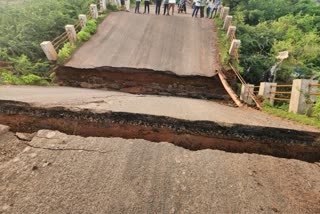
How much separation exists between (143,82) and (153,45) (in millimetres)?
2421

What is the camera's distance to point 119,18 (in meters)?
13.0

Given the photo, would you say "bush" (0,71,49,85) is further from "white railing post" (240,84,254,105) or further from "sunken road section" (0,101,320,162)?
"white railing post" (240,84,254,105)

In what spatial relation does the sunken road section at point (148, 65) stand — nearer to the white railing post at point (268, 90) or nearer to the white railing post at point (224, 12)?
the white railing post at point (268, 90)

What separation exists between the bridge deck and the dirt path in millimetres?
6259

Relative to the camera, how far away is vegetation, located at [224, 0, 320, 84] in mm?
11516

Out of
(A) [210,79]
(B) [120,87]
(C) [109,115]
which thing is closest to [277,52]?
(A) [210,79]

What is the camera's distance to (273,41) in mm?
12984

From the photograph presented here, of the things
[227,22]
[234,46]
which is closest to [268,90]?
[234,46]

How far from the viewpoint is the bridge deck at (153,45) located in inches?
363

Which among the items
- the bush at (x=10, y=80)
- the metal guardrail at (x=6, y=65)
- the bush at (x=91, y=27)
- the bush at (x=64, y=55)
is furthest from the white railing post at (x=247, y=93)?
the metal guardrail at (x=6, y=65)

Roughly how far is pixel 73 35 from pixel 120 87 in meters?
3.35

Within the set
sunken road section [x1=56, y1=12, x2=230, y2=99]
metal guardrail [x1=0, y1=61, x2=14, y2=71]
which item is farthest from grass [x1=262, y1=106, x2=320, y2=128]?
metal guardrail [x1=0, y1=61, x2=14, y2=71]

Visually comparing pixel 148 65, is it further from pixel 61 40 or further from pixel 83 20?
pixel 83 20

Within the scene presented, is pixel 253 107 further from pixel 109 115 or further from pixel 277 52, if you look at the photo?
pixel 277 52
